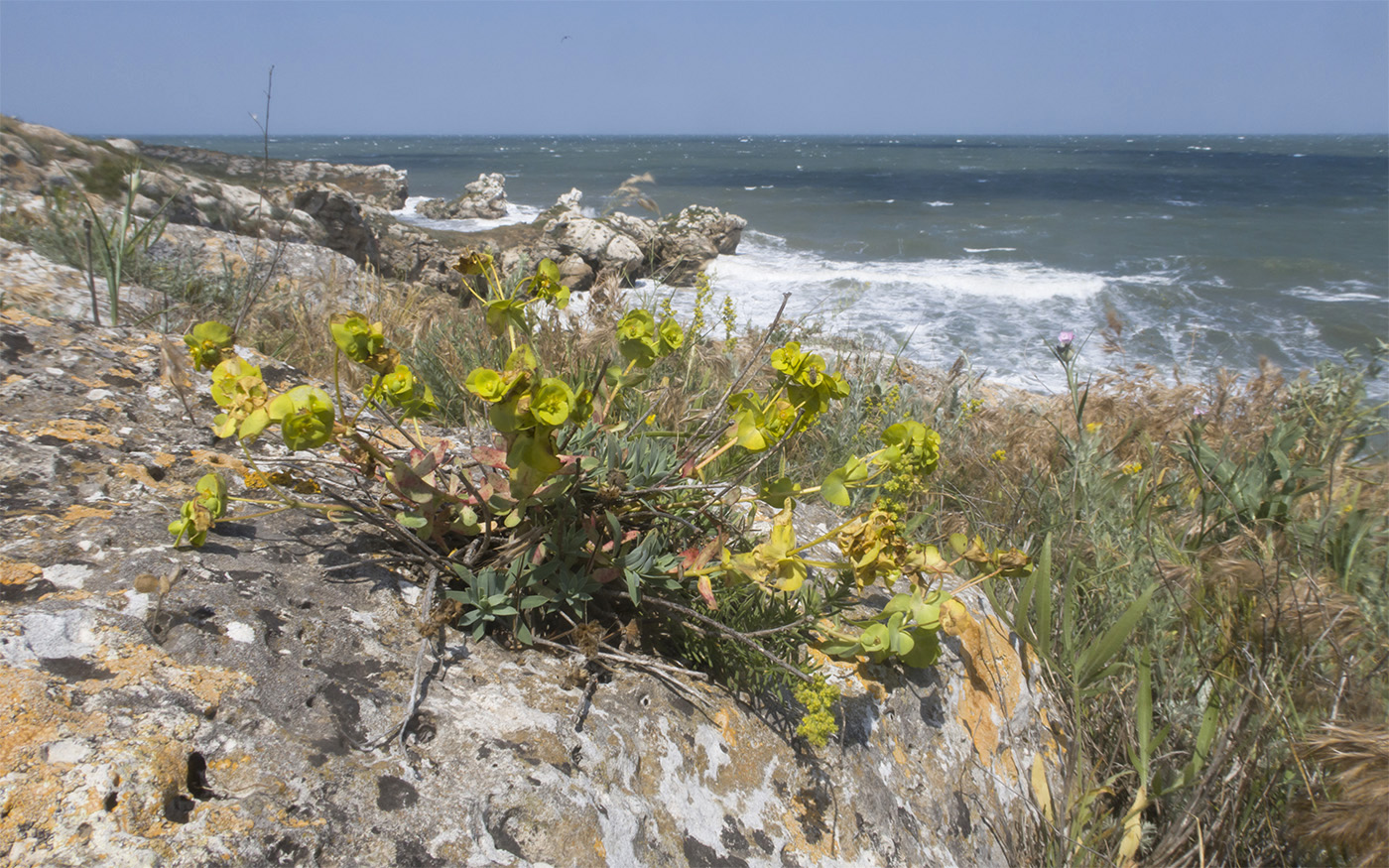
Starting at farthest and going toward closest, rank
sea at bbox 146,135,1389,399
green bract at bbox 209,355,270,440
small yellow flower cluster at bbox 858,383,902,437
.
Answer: sea at bbox 146,135,1389,399 < small yellow flower cluster at bbox 858,383,902,437 < green bract at bbox 209,355,270,440

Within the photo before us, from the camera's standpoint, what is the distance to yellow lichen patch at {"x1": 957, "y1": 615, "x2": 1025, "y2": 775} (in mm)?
1559

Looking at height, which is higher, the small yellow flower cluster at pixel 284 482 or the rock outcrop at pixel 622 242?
the rock outcrop at pixel 622 242

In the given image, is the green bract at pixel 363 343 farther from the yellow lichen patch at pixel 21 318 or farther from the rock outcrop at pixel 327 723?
the yellow lichen patch at pixel 21 318

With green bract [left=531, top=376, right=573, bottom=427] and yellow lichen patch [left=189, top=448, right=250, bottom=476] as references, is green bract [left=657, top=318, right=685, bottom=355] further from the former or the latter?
yellow lichen patch [left=189, top=448, right=250, bottom=476]

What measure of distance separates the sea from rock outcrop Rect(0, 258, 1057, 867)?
1911mm

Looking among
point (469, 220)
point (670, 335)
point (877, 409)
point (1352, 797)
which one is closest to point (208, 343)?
point (670, 335)

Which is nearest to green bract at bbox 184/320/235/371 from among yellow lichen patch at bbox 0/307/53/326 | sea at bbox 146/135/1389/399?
yellow lichen patch at bbox 0/307/53/326

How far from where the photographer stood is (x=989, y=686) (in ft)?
5.41

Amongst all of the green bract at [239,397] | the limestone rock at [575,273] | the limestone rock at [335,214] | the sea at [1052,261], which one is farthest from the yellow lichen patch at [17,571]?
the limestone rock at [335,214]

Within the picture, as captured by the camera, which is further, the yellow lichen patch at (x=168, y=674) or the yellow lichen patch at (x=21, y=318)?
the yellow lichen patch at (x=21, y=318)

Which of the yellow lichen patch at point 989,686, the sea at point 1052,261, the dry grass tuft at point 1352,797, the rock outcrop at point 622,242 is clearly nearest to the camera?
the dry grass tuft at point 1352,797

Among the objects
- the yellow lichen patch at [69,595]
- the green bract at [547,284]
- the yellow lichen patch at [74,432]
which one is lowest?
the yellow lichen patch at [69,595]

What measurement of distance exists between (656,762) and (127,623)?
2.48 ft

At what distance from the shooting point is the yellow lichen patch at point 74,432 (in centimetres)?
140
